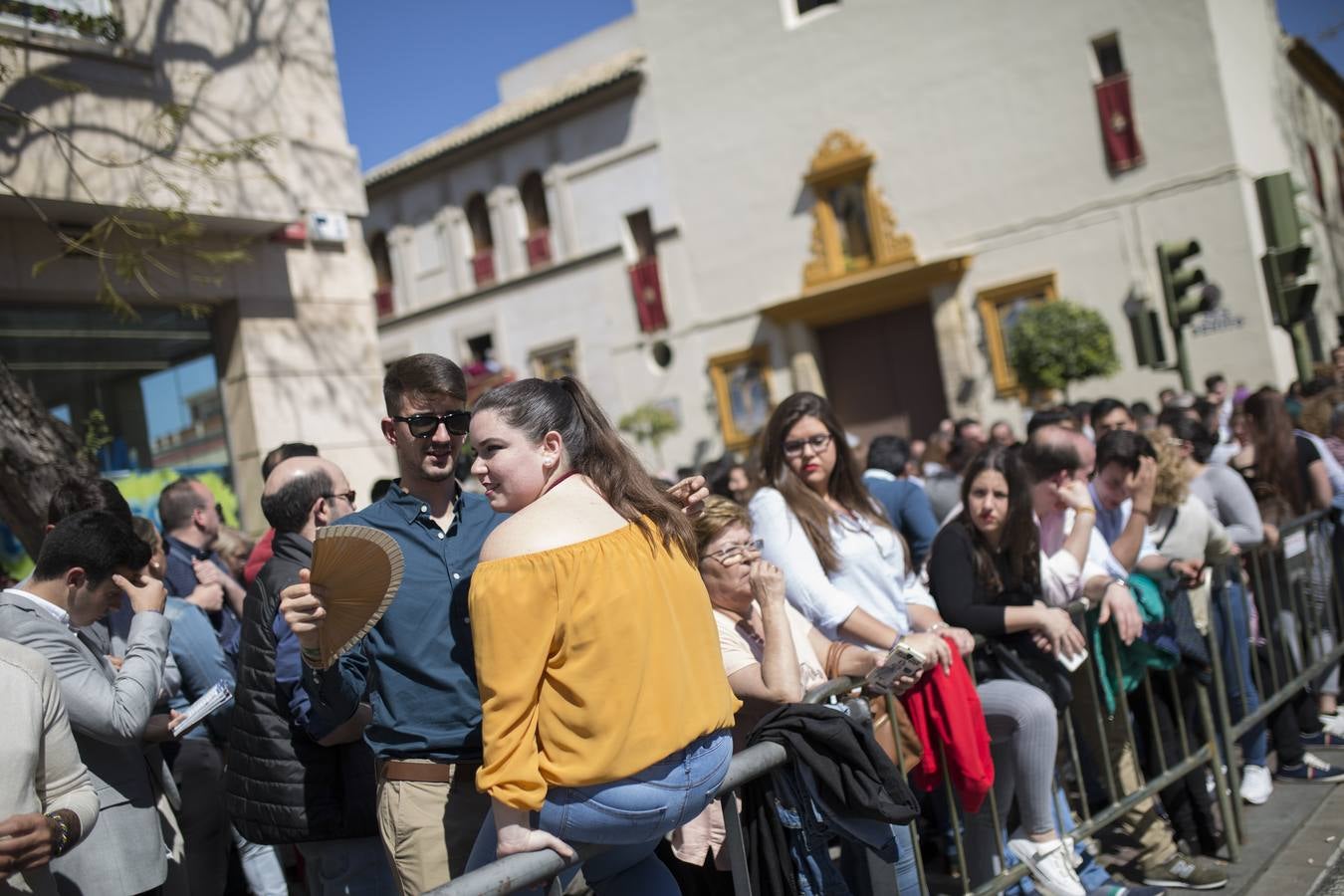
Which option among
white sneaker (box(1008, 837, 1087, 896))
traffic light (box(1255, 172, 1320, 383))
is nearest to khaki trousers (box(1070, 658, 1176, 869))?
white sneaker (box(1008, 837, 1087, 896))

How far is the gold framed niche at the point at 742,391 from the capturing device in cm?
2480

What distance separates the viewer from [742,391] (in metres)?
25.2

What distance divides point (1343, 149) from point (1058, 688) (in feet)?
95.3

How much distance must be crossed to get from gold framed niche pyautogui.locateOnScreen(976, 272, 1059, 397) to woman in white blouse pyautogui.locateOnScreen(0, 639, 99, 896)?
1988cm

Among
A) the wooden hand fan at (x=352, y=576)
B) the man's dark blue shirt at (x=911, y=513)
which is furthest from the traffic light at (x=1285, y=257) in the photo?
the wooden hand fan at (x=352, y=576)

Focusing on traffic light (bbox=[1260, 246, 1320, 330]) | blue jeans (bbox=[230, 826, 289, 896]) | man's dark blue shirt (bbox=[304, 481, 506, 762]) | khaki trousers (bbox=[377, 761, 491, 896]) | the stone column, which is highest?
the stone column

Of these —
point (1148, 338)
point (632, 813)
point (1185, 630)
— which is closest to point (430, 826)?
point (632, 813)

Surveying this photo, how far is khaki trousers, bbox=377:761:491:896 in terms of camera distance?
3078 mm

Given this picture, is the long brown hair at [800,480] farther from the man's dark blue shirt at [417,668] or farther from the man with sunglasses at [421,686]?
the man's dark blue shirt at [417,668]

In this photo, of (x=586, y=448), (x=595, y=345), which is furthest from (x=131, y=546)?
(x=595, y=345)

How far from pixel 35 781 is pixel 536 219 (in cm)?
2617

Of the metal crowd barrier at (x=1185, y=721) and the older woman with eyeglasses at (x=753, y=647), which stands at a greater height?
the older woman with eyeglasses at (x=753, y=647)

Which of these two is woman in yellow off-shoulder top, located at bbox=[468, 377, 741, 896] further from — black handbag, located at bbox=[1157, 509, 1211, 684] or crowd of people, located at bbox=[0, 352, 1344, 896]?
black handbag, located at bbox=[1157, 509, 1211, 684]

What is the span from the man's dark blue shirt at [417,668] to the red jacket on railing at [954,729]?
1.66 metres
